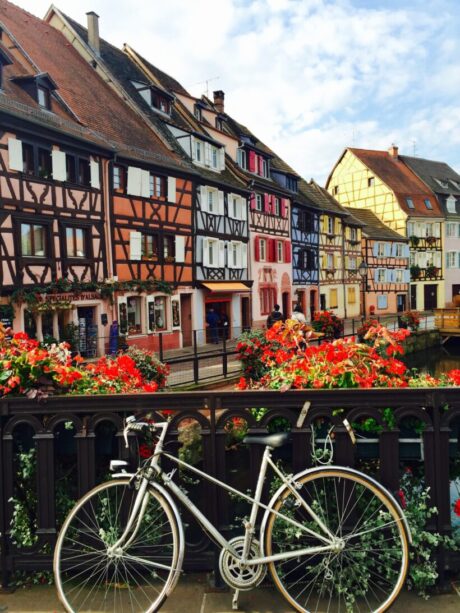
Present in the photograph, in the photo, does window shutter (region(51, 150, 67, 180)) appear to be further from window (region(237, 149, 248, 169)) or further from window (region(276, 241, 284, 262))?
window (region(276, 241, 284, 262))

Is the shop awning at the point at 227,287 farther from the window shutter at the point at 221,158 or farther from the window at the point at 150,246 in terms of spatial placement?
the window shutter at the point at 221,158

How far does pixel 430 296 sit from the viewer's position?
4844cm

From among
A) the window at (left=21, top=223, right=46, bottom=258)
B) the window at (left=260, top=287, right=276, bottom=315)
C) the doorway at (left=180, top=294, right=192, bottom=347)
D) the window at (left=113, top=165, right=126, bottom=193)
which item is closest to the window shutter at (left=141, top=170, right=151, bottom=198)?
the window at (left=113, top=165, right=126, bottom=193)

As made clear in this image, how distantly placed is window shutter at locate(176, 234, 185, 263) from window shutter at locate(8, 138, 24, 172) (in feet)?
27.3

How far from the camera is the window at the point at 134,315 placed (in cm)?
2059

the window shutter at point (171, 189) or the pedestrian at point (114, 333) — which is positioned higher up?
the window shutter at point (171, 189)

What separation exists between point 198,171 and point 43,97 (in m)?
8.28

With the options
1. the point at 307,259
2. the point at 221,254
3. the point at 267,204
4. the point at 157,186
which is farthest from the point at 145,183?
the point at 307,259

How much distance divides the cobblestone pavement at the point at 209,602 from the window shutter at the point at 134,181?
19.2 m

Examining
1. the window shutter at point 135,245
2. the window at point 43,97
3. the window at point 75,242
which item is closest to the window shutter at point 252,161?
the window shutter at point 135,245

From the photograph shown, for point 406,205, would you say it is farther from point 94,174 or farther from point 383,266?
point 94,174

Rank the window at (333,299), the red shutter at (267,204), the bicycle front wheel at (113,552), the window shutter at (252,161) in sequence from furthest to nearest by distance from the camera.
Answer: the window at (333,299) < the window shutter at (252,161) < the red shutter at (267,204) < the bicycle front wheel at (113,552)

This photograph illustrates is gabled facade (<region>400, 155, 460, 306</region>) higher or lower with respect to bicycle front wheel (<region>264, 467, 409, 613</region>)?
higher

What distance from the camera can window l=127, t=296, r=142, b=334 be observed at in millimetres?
20594
